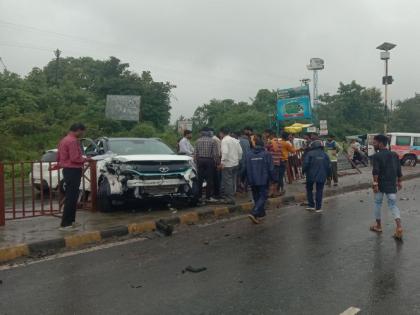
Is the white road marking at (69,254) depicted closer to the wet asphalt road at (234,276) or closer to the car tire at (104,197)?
the wet asphalt road at (234,276)

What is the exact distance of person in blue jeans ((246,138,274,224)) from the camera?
9.22m

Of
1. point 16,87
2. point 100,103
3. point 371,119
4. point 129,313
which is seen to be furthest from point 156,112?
point 129,313

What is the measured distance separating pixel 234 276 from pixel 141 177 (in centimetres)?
432

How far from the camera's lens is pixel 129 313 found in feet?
14.0

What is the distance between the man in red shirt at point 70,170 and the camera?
7.95 metres

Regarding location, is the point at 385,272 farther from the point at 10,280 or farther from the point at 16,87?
the point at 16,87

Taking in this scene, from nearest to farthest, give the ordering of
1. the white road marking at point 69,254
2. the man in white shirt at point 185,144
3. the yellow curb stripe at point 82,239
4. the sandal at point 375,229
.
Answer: the white road marking at point 69,254 → the yellow curb stripe at point 82,239 → the sandal at point 375,229 → the man in white shirt at point 185,144

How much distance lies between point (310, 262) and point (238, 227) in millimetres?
2721

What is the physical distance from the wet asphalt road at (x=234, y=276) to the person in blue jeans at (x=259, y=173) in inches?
42.9

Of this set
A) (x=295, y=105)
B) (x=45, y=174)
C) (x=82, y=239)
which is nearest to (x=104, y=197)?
(x=82, y=239)

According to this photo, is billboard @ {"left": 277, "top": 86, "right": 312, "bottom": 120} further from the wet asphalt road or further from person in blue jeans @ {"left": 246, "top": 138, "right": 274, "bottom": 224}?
the wet asphalt road

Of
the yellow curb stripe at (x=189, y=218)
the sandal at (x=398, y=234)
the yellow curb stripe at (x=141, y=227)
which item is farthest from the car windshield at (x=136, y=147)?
the sandal at (x=398, y=234)

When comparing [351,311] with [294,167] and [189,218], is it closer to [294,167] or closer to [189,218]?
[189,218]

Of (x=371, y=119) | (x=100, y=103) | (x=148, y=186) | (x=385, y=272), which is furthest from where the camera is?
(x=371, y=119)
